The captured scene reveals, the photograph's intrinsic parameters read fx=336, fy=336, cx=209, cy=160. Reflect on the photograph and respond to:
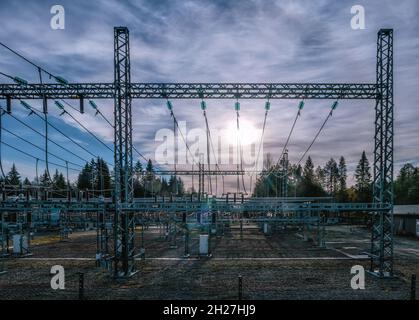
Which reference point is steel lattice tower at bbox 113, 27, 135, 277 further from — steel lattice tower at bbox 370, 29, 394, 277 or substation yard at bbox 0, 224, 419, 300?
steel lattice tower at bbox 370, 29, 394, 277

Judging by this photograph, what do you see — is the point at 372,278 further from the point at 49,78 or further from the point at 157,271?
the point at 49,78

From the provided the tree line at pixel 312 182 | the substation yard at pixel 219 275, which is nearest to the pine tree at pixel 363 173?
the tree line at pixel 312 182

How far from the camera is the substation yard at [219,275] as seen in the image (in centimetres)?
1271

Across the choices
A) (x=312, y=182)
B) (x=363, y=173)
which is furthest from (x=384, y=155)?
(x=363, y=173)

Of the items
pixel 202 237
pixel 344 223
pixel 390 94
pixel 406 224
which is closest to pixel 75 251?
pixel 202 237

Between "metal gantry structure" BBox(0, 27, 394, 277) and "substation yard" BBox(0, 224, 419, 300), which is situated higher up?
"metal gantry structure" BBox(0, 27, 394, 277)

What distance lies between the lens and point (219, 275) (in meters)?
16.0


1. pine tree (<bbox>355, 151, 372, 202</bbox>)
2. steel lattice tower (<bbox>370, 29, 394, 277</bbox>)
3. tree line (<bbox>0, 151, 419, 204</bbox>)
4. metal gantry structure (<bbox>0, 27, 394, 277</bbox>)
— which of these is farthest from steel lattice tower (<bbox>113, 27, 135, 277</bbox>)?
pine tree (<bbox>355, 151, 372, 202</bbox>)

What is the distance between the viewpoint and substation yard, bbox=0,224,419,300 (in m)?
12.7

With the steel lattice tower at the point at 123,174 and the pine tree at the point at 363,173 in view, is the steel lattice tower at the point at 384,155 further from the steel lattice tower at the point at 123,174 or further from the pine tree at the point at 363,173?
the pine tree at the point at 363,173

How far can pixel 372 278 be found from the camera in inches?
600

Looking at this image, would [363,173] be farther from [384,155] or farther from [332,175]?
[384,155]

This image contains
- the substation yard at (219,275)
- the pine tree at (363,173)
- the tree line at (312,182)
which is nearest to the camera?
the substation yard at (219,275)
